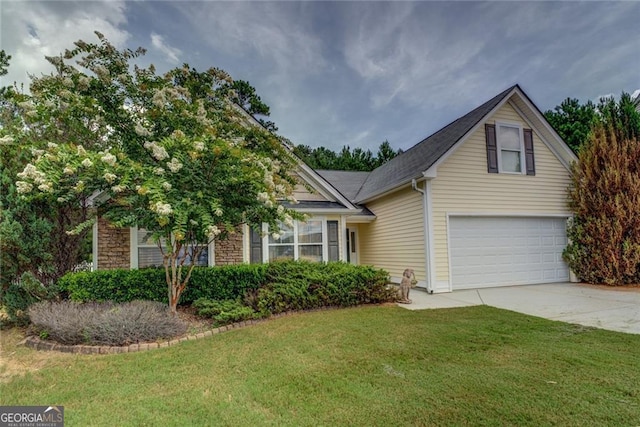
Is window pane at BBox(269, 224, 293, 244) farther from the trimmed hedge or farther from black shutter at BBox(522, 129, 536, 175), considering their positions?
black shutter at BBox(522, 129, 536, 175)

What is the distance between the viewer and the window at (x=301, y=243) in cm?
1016

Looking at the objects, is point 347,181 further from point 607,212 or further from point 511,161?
point 607,212

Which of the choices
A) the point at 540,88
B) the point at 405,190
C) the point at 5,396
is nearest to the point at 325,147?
the point at 540,88

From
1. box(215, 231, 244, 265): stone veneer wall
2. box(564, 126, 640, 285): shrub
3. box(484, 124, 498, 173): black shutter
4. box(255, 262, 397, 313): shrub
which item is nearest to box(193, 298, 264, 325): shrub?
box(255, 262, 397, 313): shrub

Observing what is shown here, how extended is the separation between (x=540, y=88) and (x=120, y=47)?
53.7 feet

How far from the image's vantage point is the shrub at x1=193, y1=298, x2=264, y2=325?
6.30 meters

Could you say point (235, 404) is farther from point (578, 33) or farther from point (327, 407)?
point (578, 33)

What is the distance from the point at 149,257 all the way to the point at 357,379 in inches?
280

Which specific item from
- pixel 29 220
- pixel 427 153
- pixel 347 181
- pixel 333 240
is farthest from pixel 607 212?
pixel 29 220

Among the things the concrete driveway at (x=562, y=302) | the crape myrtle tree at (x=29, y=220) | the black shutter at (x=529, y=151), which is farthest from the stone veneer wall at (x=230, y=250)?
the black shutter at (x=529, y=151)

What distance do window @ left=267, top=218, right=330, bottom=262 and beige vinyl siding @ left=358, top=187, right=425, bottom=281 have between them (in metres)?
2.76

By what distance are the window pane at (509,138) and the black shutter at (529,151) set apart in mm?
279

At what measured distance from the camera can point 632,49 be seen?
11.5 metres

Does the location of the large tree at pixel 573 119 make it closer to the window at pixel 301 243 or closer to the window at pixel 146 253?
the window at pixel 301 243
